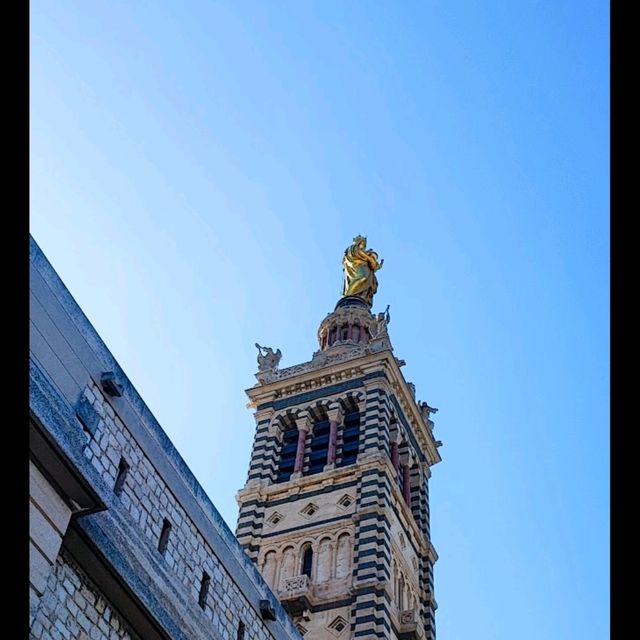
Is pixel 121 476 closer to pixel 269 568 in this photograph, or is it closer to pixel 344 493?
pixel 269 568

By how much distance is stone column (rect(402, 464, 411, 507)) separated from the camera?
36.6 metres

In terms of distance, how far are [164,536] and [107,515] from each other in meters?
2.17

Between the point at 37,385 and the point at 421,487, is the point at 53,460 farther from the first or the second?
the point at 421,487

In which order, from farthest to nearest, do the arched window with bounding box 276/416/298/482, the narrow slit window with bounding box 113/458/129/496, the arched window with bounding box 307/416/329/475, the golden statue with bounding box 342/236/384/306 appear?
the golden statue with bounding box 342/236/384/306, the arched window with bounding box 276/416/298/482, the arched window with bounding box 307/416/329/475, the narrow slit window with bounding box 113/458/129/496

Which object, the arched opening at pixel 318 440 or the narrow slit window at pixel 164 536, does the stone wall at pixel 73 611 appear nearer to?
the narrow slit window at pixel 164 536

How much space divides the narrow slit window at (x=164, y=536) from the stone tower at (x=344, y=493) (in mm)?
15997

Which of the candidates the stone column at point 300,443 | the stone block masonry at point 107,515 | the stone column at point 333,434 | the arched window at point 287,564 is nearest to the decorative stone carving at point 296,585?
the arched window at point 287,564

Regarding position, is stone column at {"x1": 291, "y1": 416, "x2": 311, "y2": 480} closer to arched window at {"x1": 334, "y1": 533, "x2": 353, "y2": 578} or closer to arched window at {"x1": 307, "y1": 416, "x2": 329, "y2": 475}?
arched window at {"x1": 307, "y1": 416, "x2": 329, "y2": 475}

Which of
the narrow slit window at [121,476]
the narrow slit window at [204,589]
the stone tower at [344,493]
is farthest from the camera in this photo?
the stone tower at [344,493]

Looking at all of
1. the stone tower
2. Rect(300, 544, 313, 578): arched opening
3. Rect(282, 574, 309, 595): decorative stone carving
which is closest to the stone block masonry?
Rect(282, 574, 309, 595): decorative stone carving

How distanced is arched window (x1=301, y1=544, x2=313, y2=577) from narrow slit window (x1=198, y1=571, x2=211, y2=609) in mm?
17052

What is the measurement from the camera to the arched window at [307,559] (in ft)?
103
